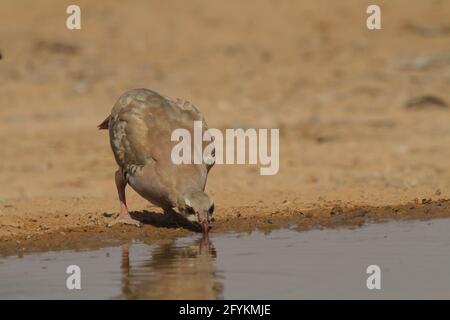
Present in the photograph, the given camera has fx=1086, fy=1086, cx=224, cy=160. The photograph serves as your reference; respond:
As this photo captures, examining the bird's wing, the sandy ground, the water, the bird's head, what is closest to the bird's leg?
the sandy ground

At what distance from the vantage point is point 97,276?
27.7 feet

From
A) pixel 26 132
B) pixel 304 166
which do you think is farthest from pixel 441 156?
pixel 26 132

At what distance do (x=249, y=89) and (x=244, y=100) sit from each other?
102 centimetres

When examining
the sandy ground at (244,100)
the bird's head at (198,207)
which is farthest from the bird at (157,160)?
the sandy ground at (244,100)

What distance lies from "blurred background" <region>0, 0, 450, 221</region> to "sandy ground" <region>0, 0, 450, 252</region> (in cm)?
4

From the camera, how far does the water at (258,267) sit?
25.6 ft

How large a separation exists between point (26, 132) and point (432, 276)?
1144 cm

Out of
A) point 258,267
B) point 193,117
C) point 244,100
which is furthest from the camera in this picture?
point 244,100

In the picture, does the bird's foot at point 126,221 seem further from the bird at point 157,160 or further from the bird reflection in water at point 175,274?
the bird reflection in water at point 175,274

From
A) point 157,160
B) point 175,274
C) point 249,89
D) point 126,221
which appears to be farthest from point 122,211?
point 249,89

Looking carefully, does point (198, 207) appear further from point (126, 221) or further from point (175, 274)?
point (126, 221)

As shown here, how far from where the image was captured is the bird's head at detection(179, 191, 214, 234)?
30.2 ft

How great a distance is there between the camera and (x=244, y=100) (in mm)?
21312

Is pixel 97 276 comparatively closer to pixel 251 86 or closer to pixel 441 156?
pixel 441 156
